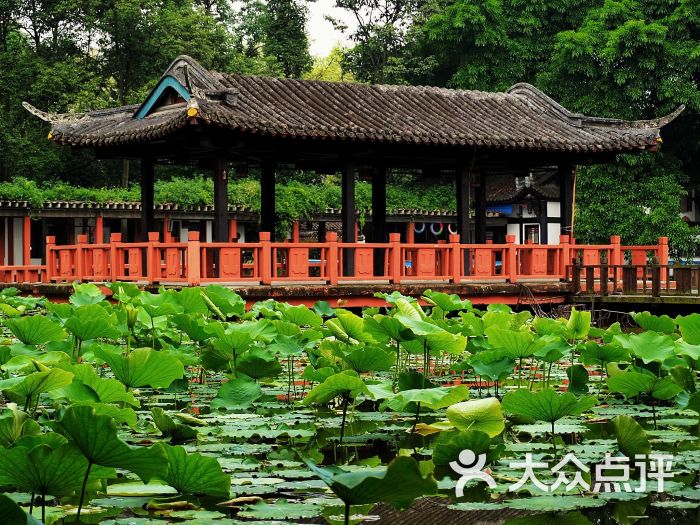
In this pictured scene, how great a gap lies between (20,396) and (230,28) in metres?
32.2

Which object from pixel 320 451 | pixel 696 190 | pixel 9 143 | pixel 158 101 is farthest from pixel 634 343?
pixel 696 190

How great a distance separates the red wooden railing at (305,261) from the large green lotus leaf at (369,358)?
27.0ft

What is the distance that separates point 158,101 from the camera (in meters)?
15.1

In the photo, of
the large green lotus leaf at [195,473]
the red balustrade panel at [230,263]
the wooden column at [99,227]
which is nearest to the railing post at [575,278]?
the red balustrade panel at [230,263]

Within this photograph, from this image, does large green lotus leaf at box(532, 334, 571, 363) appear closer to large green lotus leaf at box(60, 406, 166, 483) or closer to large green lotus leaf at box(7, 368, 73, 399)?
large green lotus leaf at box(7, 368, 73, 399)

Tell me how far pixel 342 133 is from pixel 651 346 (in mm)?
9645

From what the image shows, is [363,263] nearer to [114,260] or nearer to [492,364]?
[114,260]

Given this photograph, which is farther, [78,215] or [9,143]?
[9,143]

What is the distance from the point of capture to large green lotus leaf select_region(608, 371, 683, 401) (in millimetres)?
4402

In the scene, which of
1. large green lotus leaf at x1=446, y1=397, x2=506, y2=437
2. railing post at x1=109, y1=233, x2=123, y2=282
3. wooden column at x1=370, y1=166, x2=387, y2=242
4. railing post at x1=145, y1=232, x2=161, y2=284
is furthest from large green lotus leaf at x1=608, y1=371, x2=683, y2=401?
wooden column at x1=370, y1=166, x2=387, y2=242

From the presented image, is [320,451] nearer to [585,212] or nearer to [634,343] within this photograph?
[634,343]

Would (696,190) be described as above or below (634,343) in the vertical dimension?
above

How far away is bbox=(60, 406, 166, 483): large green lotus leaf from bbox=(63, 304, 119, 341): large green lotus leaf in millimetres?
2690

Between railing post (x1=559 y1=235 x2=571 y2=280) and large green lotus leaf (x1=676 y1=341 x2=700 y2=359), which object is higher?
railing post (x1=559 y1=235 x2=571 y2=280)
